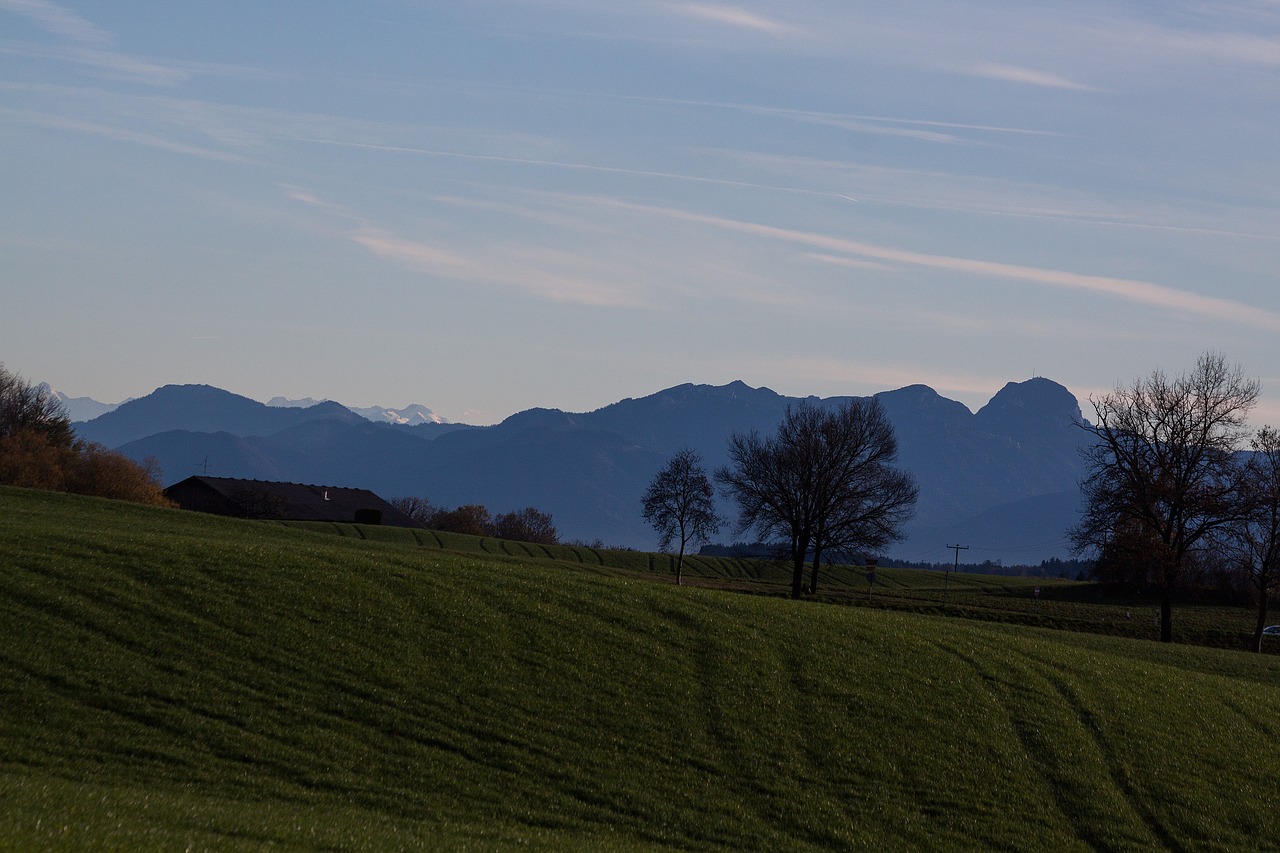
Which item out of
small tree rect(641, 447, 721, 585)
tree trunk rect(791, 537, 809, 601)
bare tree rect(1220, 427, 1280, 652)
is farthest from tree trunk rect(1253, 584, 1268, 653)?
small tree rect(641, 447, 721, 585)

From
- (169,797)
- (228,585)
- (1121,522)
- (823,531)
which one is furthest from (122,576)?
(823,531)

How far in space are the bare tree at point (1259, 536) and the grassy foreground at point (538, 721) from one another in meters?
29.5

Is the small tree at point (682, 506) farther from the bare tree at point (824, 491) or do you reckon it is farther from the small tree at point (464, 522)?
the small tree at point (464, 522)

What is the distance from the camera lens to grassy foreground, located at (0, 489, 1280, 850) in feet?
74.2

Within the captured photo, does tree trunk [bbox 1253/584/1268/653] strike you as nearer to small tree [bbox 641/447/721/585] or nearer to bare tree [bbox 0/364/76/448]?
small tree [bbox 641/447/721/585]

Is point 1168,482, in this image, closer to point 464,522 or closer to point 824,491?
point 824,491

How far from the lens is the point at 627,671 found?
107 ft

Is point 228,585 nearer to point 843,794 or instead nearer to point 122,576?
point 122,576

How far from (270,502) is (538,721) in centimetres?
13409

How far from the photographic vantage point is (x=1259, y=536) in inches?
2869

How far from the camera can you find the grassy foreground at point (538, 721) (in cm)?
2262

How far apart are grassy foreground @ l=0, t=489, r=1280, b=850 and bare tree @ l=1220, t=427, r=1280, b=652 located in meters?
29.5

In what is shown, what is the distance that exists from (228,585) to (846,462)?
67829 mm

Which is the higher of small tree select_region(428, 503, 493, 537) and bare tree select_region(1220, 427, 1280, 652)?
bare tree select_region(1220, 427, 1280, 652)
